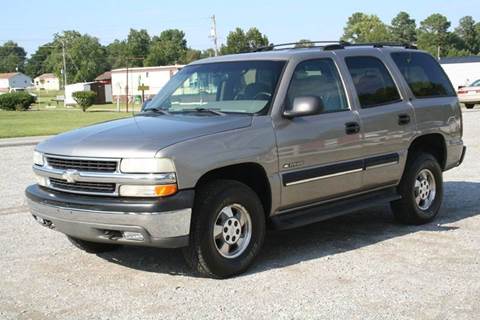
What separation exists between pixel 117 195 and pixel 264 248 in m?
1.90

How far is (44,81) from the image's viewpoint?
176 metres

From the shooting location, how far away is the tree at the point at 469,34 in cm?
15085

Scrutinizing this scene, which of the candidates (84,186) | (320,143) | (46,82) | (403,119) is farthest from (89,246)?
(46,82)

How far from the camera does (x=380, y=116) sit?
6.67 m

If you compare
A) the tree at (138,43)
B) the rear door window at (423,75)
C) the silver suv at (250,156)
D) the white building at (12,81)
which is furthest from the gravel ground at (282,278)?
the white building at (12,81)

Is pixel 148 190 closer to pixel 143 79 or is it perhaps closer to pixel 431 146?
pixel 431 146

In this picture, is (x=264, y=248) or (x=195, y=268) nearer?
(x=195, y=268)

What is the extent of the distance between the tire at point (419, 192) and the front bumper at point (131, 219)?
9.83 feet

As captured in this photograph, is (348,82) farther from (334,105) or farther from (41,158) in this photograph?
(41,158)

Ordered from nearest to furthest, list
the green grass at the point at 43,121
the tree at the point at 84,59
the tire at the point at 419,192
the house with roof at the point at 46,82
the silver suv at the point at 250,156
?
1. the silver suv at the point at 250,156
2. the tire at the point at 419,192
3. the green grass at the point at 43,121
4. the tree at the point at 84,59
5. the house with roof at the point at 46,82

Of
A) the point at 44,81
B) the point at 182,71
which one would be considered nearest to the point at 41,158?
the point at 182,71

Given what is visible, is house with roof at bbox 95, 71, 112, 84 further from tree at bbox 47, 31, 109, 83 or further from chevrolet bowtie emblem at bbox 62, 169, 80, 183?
chevrolet bowtie emblem at bbox 62, 169, 80, 183

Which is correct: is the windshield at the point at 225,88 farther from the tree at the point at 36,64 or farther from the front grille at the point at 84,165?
the tree at the point at 36,64

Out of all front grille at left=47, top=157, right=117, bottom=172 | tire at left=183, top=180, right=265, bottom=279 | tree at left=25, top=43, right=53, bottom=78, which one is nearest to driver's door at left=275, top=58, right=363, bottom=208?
tire at left=183, top=180, right=265, bottom=279
